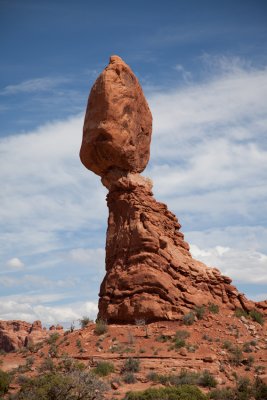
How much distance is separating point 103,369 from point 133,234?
9.20 metres

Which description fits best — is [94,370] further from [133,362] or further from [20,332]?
[20,332]

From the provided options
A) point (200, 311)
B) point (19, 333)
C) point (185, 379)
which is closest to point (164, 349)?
point (185, 379)

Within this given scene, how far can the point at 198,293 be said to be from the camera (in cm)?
3269

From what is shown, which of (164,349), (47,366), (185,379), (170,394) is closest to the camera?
(170,394)

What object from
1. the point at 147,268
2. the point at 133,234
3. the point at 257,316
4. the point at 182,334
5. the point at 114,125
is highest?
the point at 114,125

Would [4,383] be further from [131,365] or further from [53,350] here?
[53,350]

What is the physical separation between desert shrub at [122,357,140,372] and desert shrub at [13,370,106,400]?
4561 millimetres

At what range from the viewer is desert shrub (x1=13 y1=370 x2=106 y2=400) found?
19734mm

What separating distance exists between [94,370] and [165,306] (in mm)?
6953

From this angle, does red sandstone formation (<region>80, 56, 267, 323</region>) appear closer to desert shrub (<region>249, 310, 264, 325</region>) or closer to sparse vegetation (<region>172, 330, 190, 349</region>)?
desert shrub (<region>249, 310, 264, 325</region>)

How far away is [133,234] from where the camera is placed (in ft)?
107

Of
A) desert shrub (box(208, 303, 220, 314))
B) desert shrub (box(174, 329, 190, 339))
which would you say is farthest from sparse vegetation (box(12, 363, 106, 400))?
desert shrub (box(208, 303, 220, 314))

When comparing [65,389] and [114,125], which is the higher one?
[114,125]

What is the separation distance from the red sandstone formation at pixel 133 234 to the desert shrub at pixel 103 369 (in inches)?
213
